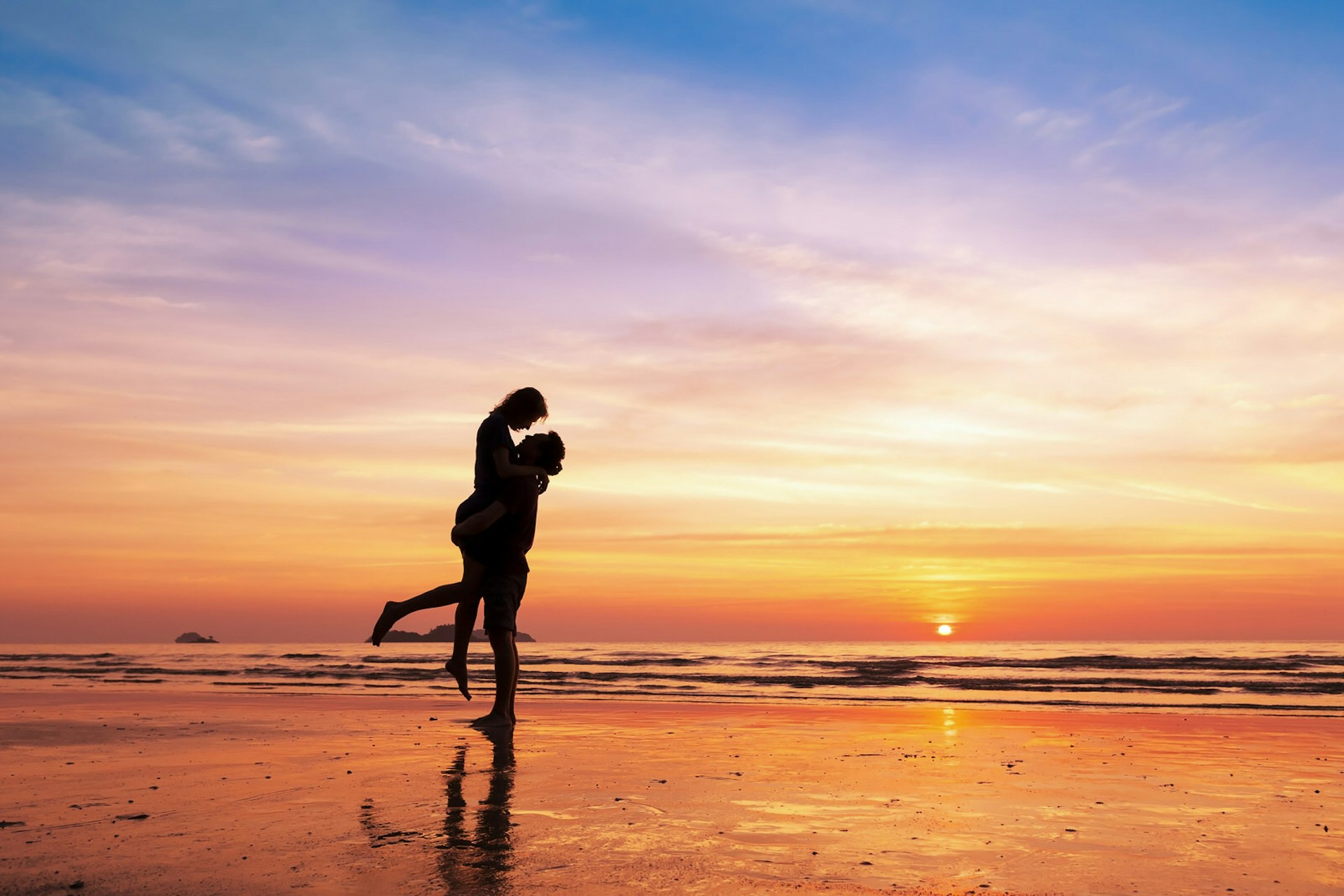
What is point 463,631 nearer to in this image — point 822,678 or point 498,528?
point 498,528

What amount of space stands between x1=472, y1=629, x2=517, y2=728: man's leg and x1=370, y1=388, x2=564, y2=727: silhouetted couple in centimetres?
1

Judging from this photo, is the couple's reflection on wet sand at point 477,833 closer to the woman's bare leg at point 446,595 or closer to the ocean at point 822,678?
the woman's bare leg at point 446,595

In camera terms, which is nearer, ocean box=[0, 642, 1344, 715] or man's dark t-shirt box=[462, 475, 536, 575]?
man's dark t-shirt box=[462, 475, 536, 575]

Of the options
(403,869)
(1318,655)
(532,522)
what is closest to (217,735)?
(532,522)

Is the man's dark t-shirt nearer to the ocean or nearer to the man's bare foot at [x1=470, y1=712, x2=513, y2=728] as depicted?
the man's bare foot at [x1=470, y1=712, x2=513, y2=728]

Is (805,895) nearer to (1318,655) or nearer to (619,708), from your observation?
(619,708)

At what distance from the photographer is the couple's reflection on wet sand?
11.4 feet

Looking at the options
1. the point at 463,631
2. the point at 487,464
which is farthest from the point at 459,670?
the point at 487,464

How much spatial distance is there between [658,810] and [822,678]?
21560 mm

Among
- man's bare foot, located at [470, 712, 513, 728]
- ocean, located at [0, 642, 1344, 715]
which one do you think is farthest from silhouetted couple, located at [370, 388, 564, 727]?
ocean, located at [0, 642, 1344, 715]

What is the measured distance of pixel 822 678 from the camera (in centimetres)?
2573

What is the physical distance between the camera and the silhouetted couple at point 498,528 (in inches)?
293

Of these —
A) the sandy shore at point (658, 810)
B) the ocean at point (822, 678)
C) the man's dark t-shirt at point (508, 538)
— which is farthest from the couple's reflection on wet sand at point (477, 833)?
the ocean at point (822, 678)

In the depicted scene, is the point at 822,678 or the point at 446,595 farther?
the point at 822,678
